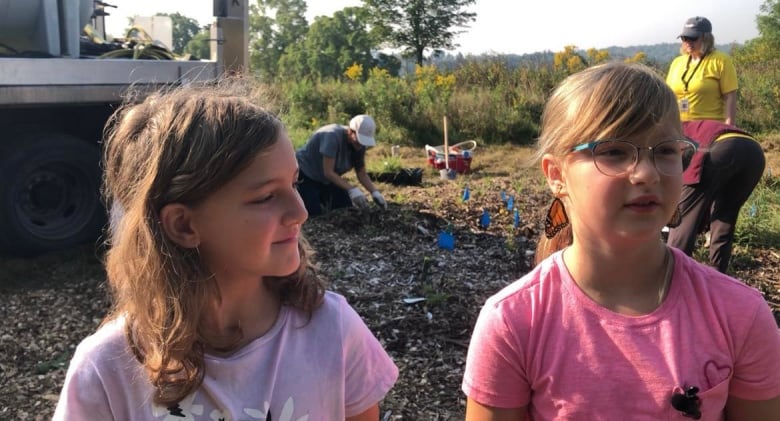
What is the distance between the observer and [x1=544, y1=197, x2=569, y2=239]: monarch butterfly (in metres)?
1.56

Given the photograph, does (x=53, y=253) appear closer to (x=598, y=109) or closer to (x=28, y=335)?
(x=28, y=335)

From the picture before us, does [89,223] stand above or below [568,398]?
below

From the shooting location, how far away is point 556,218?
5.19ft

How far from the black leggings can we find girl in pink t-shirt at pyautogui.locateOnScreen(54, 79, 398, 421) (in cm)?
291

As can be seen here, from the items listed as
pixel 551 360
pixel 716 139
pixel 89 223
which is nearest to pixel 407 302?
pixel 716 139

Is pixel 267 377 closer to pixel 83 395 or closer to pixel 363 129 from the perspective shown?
pixel 83 395

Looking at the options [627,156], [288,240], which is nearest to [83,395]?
[288,240]

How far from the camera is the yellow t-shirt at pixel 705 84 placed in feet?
15.5

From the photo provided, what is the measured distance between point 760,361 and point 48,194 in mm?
4572

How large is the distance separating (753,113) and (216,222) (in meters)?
12.5

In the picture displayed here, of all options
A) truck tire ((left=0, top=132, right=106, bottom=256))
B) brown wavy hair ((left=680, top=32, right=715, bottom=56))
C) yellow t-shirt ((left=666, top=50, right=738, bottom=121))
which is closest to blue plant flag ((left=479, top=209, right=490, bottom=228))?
yellow t-shirt ((left=666, top=50, right=738, bottom=121))

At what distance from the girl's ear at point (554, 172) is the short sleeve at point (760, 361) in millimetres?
447

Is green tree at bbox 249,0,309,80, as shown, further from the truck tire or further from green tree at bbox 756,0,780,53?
the truck tire

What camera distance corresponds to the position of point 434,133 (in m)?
13.2
